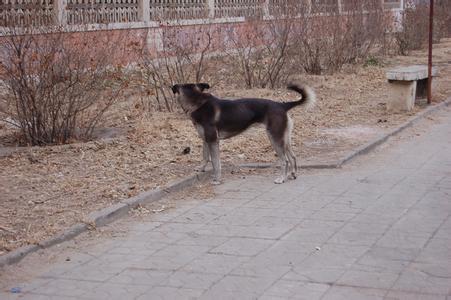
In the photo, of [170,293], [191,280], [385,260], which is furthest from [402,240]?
[170,293]

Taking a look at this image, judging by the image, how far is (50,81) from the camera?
9961 millimetres

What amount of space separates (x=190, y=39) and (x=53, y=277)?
8.92 m

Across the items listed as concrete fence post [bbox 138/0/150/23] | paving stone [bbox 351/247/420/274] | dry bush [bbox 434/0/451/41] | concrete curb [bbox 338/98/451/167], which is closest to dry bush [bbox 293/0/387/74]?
concrete curb [bbox 338/98/451/167]

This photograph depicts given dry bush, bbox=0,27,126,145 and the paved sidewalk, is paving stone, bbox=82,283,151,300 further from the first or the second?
dry bush, bbox=0,27,126,145

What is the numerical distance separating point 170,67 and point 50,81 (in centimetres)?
430

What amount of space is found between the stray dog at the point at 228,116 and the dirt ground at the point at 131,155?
2.17 ft

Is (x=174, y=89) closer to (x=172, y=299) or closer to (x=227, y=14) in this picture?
(x=172, y=299)

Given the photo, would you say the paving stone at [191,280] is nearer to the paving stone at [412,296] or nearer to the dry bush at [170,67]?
the paving stone at [412,296]

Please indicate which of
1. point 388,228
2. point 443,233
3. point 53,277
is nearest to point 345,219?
point 388,228

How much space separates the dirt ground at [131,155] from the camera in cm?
712

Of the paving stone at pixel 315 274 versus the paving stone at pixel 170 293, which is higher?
the paving stone at pixel 315 274

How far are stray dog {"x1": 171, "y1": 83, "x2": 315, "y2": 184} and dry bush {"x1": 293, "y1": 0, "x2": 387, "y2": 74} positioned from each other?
8.38m

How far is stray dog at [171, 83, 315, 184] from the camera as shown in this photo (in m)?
8.20

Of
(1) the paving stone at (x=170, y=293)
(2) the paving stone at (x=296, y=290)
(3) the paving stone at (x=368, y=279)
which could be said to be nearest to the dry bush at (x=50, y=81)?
(1) the paving stone at (x=170, y=293)
